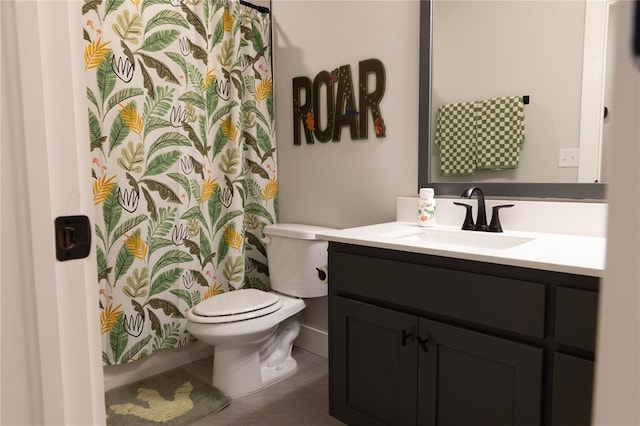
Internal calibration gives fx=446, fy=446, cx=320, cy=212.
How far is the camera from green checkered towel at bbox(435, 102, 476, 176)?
1843 millimetres

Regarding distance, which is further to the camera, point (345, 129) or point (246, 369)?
point (345, 129)

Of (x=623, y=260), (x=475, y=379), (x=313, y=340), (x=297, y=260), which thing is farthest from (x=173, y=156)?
(x=623, y=260)

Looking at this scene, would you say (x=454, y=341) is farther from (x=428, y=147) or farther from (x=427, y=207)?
(x=428, y=147)

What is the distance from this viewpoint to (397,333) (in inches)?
59.6

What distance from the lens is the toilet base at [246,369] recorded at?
6.99ft

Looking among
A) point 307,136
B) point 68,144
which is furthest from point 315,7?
point 68,144

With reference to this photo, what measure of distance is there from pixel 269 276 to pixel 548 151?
1.54 m

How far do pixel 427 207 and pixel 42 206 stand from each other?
1495 millimetres

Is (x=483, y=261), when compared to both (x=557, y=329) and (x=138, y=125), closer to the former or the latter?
(x=557, y=329)

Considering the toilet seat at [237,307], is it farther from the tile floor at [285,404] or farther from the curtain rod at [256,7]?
the curtain rod at [256,7]

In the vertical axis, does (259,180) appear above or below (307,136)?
below

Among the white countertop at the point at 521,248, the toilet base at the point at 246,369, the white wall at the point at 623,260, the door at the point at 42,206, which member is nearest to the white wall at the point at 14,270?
the door at the point at 42,206

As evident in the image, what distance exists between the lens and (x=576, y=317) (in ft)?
3.67

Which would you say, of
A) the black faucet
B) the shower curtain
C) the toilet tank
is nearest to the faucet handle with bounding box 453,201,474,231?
the black faucet
